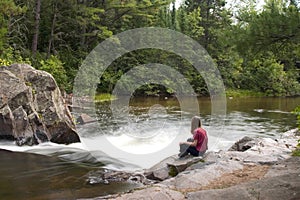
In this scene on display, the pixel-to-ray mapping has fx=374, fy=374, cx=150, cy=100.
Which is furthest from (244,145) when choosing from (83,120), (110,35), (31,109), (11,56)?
(110,35)

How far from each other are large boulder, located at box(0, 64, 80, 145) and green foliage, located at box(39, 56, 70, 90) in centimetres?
1178

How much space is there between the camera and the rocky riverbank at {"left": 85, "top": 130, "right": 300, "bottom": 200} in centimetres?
629

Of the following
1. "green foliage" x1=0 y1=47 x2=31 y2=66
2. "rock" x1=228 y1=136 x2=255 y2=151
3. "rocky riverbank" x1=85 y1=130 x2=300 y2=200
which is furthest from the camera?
"green foliage" x1=0 y1=47 x2=31 y2=66

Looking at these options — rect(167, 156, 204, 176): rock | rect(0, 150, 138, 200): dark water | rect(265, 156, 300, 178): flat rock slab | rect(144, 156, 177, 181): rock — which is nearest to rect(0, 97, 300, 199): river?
rect(0, 150, 138, 200): dark water

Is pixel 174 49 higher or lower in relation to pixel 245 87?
higher

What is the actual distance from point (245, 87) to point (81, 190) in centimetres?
3803

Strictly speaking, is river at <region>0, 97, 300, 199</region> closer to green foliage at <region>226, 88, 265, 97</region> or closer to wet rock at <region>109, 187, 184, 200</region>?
wet rock at <region>109, 187, 184, 200</region>

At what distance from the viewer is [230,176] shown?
24.8 ft

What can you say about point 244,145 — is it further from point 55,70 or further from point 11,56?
point 55,70

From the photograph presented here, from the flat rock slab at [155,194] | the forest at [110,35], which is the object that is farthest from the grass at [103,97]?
the flat rock slab at [155,194]

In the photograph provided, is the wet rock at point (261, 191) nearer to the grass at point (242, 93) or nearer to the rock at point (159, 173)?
the rock at point (159, 173)

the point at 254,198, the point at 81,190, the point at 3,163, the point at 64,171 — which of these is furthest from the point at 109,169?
the point at 254,198

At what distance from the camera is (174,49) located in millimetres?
37125

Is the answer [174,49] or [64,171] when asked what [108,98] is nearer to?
[174,49]
